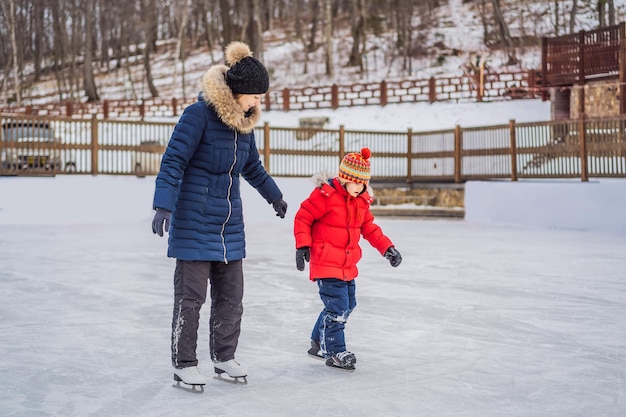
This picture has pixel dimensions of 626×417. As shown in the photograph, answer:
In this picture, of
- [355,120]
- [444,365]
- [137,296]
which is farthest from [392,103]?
[444,365]

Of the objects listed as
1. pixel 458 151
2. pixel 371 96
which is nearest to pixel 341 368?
pixel 458 151

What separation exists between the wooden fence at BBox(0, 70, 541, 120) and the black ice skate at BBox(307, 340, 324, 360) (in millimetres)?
23134

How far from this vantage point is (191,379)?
336 centimetres

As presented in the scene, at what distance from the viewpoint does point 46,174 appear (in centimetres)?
1662

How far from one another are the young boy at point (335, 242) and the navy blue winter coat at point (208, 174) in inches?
17.7

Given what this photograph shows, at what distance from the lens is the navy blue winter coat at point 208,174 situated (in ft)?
11.1

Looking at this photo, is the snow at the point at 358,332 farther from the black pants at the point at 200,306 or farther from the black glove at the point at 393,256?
the black glove at the point at 393,256

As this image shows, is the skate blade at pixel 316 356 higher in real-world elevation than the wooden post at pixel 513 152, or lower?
lower

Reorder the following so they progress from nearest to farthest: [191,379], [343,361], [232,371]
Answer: [191,379]
[232,371]
[343,361]

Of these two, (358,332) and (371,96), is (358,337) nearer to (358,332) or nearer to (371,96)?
(358,332)

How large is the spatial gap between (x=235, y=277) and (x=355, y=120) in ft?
85.1

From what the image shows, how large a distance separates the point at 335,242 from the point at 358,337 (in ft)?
3.12

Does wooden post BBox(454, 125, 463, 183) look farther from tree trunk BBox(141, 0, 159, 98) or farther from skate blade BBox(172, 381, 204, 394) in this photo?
tree trunk BBox(141, 0, 159, 98)

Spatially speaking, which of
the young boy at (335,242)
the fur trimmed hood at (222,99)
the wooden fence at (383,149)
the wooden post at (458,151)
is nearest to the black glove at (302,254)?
the young boy at (335,242)
